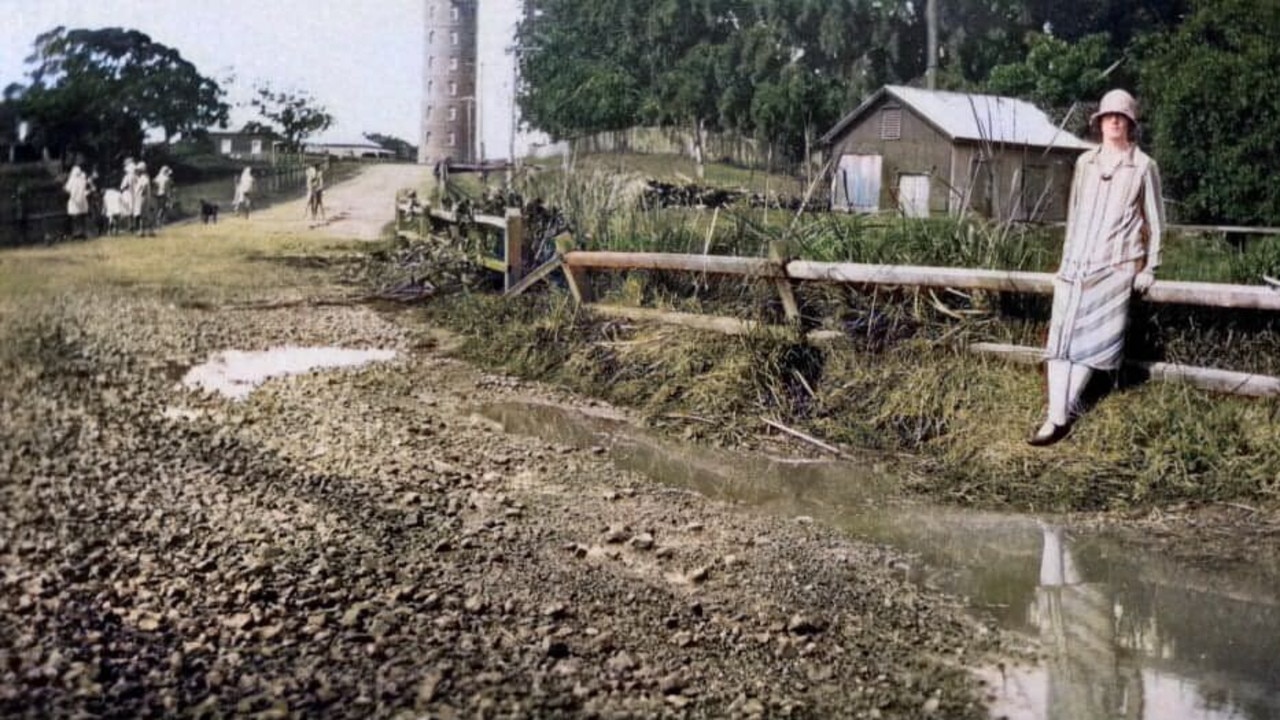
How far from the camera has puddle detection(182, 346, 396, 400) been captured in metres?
2.40

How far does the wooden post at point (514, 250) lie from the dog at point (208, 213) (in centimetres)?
167

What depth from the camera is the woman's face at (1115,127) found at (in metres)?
3.09

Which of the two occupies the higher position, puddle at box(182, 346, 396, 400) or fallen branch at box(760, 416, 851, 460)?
puddle at box(182, 346, 396, 400)

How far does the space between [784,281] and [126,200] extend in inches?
88.8

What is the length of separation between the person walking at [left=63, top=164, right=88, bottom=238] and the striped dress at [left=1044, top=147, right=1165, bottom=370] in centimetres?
245

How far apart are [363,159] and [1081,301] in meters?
1.97

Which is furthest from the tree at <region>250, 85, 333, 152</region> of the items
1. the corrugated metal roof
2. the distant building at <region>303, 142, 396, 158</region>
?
the corrugated metal roof

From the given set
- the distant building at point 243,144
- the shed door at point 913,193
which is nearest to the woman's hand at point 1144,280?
the shed door at point 913,193

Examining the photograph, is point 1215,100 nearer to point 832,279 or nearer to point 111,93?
point 832,279

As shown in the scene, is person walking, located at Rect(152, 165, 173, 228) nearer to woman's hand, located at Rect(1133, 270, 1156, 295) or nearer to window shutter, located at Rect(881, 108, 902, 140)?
window shutter, located at Rect(881, 108, 902, 140)

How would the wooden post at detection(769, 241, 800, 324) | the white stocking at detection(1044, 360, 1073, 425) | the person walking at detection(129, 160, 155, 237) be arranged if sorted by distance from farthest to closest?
the wooden post at detection(769, 241, 800, 324), the white stocking at detection(1044, 360, 1073, 425), the person walking at detection(129, 160, 155, 237)

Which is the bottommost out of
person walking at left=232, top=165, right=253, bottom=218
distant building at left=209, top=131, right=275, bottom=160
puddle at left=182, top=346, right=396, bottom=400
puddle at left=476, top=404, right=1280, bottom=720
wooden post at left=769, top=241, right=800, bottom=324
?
puddle at left=476, top=404, right=1280, bottom=720

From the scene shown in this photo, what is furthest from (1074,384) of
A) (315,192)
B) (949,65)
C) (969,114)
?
(315,192)

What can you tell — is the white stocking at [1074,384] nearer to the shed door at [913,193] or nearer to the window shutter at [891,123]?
the shed door at [913,193]
